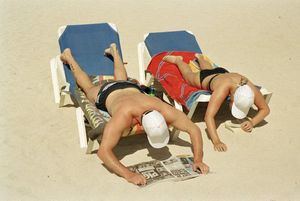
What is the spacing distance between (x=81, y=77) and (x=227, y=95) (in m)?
1.78

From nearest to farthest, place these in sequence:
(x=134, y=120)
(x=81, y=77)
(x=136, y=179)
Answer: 1. (x=136, y=179)
2. (x=134, y=120)
3. (x=81, y=77)

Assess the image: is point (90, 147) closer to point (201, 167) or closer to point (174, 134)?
point (174, 134)

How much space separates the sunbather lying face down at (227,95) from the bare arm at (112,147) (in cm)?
117

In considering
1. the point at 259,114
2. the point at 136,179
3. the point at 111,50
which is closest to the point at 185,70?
the point at 111,50

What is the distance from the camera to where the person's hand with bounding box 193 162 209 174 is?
4262 mm

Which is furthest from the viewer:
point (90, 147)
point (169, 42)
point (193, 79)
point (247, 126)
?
point (169, 42)

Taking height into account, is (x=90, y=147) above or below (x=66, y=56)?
below

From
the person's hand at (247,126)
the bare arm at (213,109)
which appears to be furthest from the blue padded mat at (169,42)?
the person's hand at (247,126)

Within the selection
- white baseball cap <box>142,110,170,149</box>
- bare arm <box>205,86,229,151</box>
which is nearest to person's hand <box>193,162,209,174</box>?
white baseball cap <box>142,110,170,149</box>

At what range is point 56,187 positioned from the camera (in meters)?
4.11

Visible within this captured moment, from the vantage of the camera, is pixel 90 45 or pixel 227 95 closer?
pixel 227 95

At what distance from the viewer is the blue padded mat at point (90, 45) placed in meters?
5.83

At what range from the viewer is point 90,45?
602cm

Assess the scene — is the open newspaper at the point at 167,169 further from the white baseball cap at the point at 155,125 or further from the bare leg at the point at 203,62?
the bare leg at the point at 203,62
